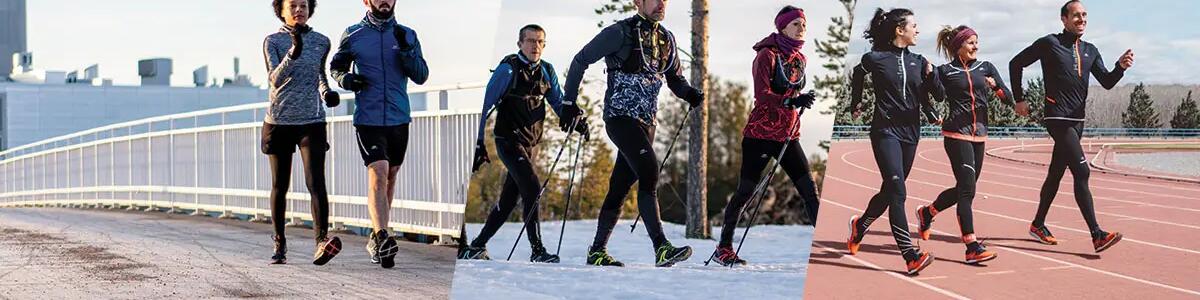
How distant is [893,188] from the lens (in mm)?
8586

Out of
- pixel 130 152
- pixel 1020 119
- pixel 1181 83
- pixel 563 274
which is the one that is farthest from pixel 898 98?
pixel 130 152

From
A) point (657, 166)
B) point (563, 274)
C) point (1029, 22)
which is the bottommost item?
point (563, 274)

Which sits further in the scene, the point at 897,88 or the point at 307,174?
the point at 307,174

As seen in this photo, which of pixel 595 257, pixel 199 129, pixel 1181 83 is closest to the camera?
pixel 595 257

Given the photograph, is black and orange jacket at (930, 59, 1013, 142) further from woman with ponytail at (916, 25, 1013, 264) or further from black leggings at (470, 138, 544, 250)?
black leggings at (470, 138, 544, 250)

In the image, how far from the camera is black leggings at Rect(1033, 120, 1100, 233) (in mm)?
9383

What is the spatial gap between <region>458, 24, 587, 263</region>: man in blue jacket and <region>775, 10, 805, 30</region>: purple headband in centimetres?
94

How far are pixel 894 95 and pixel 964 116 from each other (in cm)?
73

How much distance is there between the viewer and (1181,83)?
393 inches

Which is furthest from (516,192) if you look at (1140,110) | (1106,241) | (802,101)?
(1140,110)

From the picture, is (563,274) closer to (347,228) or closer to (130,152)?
(347,228)

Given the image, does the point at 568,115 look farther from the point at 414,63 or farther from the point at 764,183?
the point at 414,63

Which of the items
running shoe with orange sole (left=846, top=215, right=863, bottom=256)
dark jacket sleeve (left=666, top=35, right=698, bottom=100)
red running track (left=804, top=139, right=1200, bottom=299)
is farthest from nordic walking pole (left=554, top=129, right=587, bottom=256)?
running shoe with orange sole (left=846, top=215, right=863, bottom=256)

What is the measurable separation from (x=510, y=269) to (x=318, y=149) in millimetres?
1279
